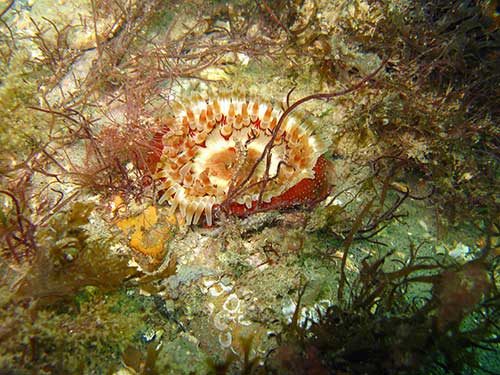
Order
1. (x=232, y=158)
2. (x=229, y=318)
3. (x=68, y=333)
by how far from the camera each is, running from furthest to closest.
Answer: (x=232, y=158)
(x=229, y=318)
(x=68, y=333)

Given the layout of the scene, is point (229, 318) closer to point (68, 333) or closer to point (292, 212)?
point (292, 212)

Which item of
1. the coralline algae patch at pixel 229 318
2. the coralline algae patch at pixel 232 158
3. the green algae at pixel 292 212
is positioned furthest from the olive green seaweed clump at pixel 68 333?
the coralline algae patch at pixel 232 158

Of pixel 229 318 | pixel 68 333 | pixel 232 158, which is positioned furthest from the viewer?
pixel 232 158

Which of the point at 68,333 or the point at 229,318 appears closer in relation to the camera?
the point at 68,333

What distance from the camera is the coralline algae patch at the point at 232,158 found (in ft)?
10.9

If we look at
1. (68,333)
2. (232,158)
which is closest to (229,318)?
(68,333)

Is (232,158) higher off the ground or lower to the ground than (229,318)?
higher

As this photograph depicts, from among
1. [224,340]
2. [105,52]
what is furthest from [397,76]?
[105,52]

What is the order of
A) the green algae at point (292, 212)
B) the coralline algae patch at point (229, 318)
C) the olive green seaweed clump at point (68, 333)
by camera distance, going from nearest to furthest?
1. the olive green seaweed clump at point (68, 333)
2. the green algae at point (292, 212)
3. the coralline algae patch at point (229, 318)

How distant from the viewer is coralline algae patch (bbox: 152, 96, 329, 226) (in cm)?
332

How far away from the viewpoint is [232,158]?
4180 mm

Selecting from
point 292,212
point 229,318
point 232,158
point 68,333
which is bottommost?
point 68,333

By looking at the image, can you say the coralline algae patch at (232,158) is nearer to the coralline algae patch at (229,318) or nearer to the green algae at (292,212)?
the green algae at (292,212)

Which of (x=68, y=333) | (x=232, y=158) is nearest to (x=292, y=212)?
(x=232, y=158)
